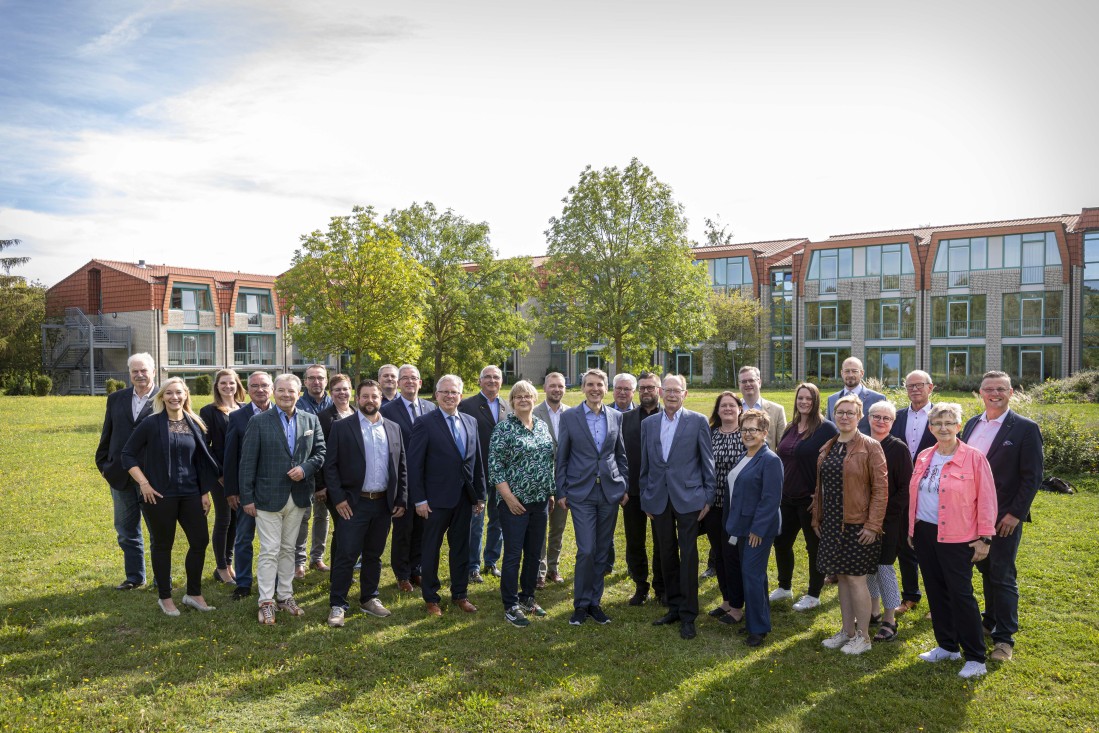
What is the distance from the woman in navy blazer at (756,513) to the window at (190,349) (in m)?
42.2

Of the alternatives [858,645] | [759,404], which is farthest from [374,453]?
[858,645]

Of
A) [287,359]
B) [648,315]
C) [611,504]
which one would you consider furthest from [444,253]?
[611,504]

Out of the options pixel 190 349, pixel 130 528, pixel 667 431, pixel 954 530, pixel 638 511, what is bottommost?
pixel 130 528

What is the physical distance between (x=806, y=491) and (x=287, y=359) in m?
44.9

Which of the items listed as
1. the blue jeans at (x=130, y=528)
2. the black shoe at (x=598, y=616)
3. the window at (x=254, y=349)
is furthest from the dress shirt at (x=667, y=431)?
the window at (x=254, y=349)

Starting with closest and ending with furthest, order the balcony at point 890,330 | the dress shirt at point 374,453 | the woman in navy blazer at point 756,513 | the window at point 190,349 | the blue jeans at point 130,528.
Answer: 1. the woman in navy blazer at point 756,513
2. the dress shirt at point 374,453
3. the blue jeans at point 130,528
4. the balcony at point 890,330
5. the window at point 190,349

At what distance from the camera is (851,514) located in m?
5.45

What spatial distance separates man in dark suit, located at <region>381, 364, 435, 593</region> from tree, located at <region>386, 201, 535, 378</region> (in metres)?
22.1

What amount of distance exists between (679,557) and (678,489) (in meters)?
0.74

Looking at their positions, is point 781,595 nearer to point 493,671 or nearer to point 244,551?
point 493,671

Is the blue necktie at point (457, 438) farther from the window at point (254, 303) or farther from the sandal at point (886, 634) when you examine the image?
the window at point (254, 303)

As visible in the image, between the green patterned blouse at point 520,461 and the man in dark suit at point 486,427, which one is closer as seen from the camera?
the green patterned blouse at point 520,461

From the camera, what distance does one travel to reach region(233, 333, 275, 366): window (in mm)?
44125

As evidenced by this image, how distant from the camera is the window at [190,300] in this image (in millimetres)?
41625
